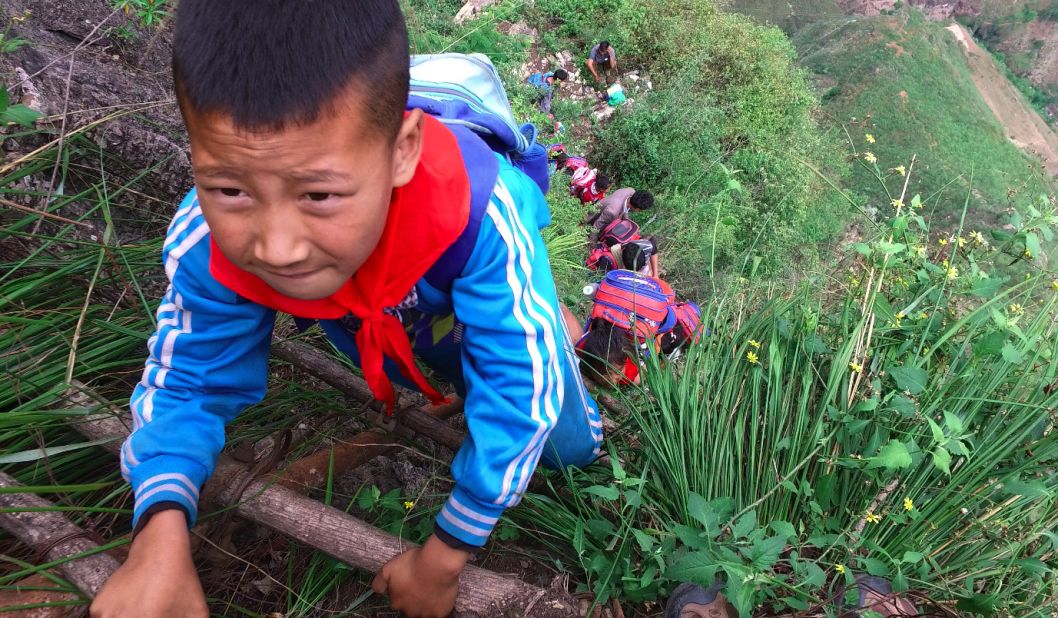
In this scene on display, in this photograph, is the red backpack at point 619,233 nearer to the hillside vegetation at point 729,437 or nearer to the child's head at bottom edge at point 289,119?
the hillside vegetation at point 729,437

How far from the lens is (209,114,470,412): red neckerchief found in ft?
3.77

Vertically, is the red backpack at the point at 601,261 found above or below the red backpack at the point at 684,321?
below

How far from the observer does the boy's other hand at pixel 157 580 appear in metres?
1.08

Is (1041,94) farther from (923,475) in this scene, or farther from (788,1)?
(923,475)

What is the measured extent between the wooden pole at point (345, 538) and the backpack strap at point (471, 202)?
1.93ft

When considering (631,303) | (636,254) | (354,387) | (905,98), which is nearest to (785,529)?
(354,387)

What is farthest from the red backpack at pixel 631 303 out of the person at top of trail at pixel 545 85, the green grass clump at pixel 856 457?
the person at top of trail at pixel 545 85

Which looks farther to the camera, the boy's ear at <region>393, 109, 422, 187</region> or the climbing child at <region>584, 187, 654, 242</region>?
the climbing child at <region>584, 187, 654, 242</region>

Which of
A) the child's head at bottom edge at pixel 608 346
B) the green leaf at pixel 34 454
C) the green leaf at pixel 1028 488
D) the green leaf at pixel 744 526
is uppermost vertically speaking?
the green leaf at pixel 1028 488

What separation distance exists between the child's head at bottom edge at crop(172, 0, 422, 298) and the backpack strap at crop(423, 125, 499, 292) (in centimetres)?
23

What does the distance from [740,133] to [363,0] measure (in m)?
9.96

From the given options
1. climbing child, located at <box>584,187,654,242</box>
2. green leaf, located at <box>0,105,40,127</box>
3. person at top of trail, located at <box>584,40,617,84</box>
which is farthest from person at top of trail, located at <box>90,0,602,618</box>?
person at top of trail, located at <box>584,40,617,84</box>

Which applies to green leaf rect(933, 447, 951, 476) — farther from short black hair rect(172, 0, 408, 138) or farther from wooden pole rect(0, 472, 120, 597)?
wooden pole rect(0, 472, 120, 597)

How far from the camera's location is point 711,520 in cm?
136
